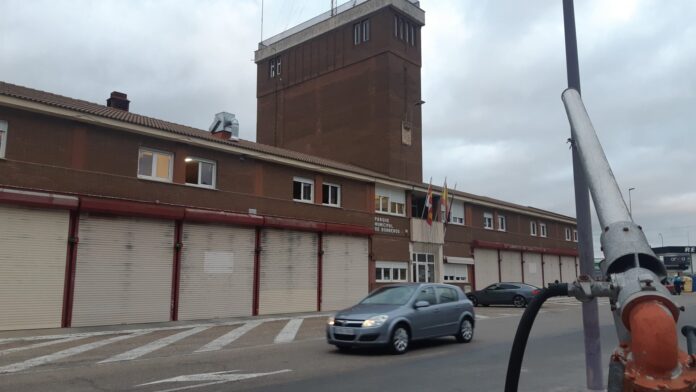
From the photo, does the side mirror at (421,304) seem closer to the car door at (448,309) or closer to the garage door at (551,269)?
the car door at (448,309)

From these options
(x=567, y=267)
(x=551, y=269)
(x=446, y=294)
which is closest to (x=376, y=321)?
(x=446, y=294)

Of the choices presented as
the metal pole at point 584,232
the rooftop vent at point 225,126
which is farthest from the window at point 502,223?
the metal pole at point 584,232

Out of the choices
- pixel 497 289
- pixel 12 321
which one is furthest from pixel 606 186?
pixel 497 289

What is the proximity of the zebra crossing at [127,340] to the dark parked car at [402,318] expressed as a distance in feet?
10.1

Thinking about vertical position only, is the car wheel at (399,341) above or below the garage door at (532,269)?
below

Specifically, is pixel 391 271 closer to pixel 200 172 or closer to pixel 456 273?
pixel 456 273

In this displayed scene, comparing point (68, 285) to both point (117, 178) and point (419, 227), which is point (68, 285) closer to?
point (117, 178)

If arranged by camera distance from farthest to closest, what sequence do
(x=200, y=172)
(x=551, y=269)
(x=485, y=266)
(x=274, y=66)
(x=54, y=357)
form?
(x=274, y=66) → (x=551, y=269) → (x=485, y=266) → (x=200, y=172) → (x=54, y=357)

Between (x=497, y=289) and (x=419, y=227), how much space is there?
543cm

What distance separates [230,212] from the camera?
23.0 meters

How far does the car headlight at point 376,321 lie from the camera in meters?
12.2

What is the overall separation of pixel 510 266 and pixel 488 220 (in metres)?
3.90

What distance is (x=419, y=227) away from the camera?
33.0 meters

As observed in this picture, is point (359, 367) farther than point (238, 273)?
No
